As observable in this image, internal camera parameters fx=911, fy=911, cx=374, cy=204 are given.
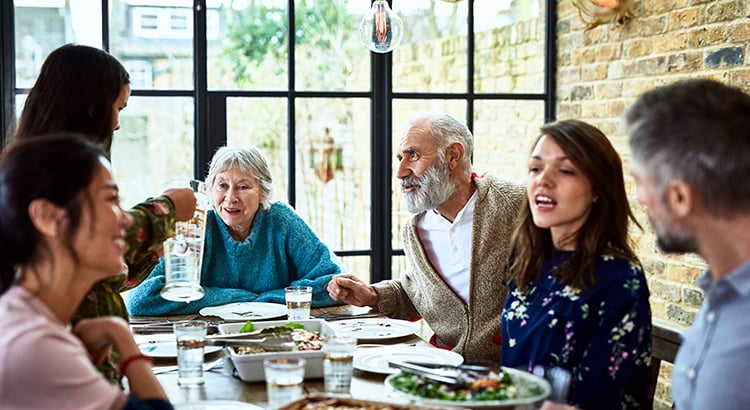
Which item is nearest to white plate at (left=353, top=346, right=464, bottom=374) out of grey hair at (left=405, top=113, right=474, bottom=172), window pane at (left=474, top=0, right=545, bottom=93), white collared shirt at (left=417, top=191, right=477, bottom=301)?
white collared shirt at (left=417, top=191, right=477, bottom=301)

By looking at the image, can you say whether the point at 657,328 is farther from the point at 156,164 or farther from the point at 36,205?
the point at 156,164

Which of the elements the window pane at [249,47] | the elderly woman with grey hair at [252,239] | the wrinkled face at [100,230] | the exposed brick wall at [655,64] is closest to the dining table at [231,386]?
the wrinkled face at [100,230]

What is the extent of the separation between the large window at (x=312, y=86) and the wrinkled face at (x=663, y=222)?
124 inches

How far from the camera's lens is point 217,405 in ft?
6.32

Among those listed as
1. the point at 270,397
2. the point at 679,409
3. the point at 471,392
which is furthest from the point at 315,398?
the point at 679,409

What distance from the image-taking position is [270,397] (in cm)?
186

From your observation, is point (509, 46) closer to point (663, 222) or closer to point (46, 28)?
point (46, 28)

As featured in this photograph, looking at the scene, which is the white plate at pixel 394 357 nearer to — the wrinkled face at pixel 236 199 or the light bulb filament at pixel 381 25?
the wrinkled face at pixel 236 199

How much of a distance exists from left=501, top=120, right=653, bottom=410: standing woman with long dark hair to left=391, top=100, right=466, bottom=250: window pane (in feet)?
7.66

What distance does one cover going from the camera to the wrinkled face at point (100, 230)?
5.31 feet

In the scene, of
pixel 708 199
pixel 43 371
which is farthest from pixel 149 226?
pixel 708 199

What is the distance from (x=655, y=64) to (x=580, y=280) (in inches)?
88.1

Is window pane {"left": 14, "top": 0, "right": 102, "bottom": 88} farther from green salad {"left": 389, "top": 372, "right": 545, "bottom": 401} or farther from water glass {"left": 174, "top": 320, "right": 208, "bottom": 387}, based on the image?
green salad {"left": 389, "top": 372, "right": 545, "bottom": 401}

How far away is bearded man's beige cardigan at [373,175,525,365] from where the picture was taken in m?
2.99
